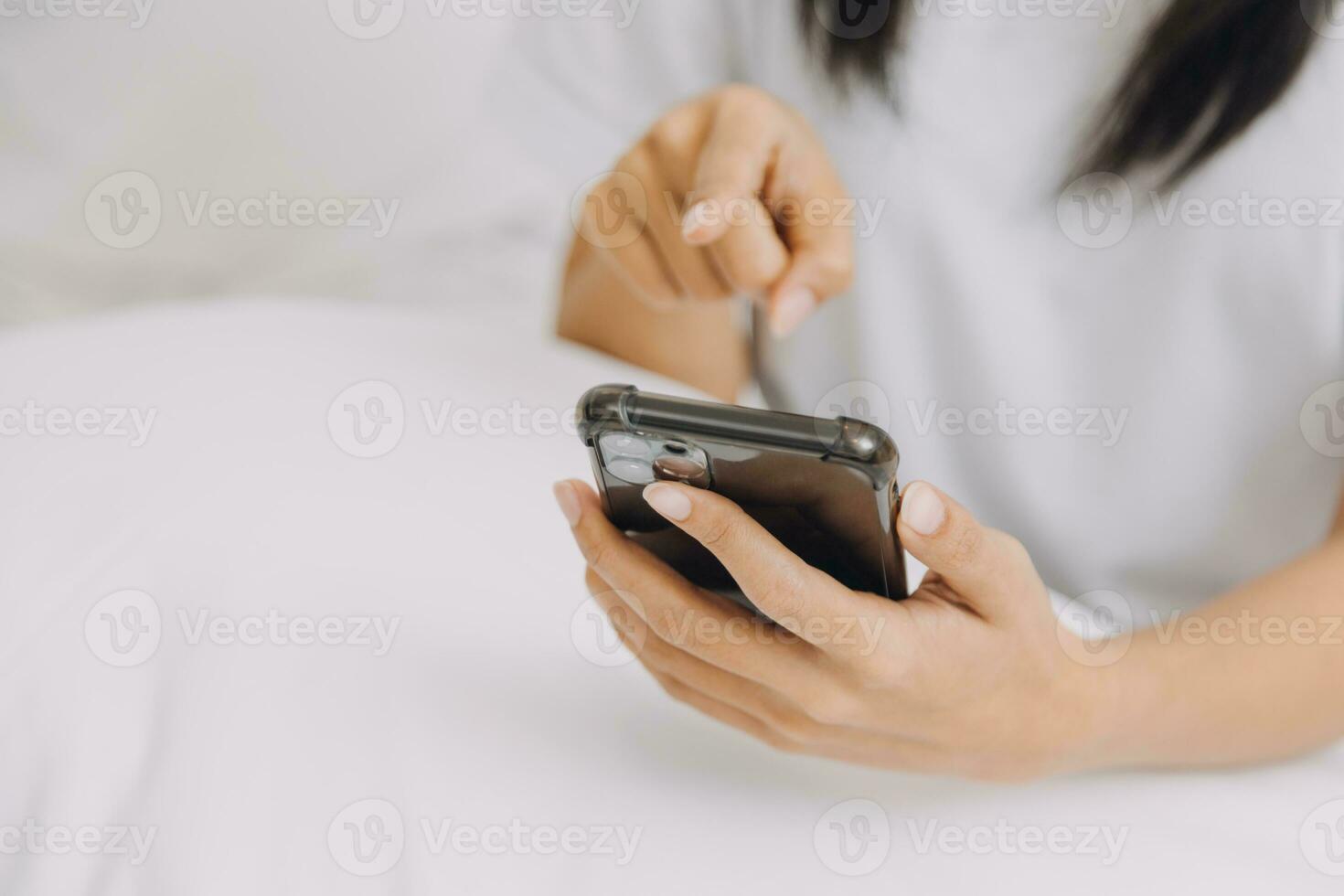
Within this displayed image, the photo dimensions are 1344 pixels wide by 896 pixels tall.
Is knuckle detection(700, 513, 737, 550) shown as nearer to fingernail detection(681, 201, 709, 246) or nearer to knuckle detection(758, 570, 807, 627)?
knuckle detection(758, 570, 807, 627)

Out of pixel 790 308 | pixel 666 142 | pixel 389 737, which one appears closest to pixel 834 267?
pixel 790 308

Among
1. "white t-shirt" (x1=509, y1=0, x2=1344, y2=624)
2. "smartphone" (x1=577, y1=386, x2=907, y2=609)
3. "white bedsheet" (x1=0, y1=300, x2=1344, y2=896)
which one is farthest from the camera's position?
"white t-shirt" (x1=509, y1=0, x2=1344, y2=624)

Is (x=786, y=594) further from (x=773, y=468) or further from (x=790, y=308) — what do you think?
(x=790, y=308)

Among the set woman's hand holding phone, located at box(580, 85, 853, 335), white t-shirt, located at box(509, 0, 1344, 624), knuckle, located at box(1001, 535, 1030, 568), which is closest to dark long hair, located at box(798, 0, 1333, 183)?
white t-shirt, located at box(509, 0, 1344, 624)

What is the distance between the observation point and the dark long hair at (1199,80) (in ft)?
1.72

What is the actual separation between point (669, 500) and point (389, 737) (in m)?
0.21

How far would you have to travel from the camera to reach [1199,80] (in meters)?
0.55

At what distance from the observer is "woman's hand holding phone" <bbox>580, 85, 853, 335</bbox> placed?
1.69ft

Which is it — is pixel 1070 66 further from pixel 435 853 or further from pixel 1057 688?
pixel 435 853

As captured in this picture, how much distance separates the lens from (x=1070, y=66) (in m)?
0.61

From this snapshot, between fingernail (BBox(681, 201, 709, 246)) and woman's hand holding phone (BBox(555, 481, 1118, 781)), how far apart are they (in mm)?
139

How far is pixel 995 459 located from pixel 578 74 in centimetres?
45

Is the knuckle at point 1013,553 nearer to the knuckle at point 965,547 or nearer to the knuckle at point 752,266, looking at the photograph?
the knuckle at point 965,547

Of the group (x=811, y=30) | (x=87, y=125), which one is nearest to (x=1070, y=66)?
(x=811, y=30)
